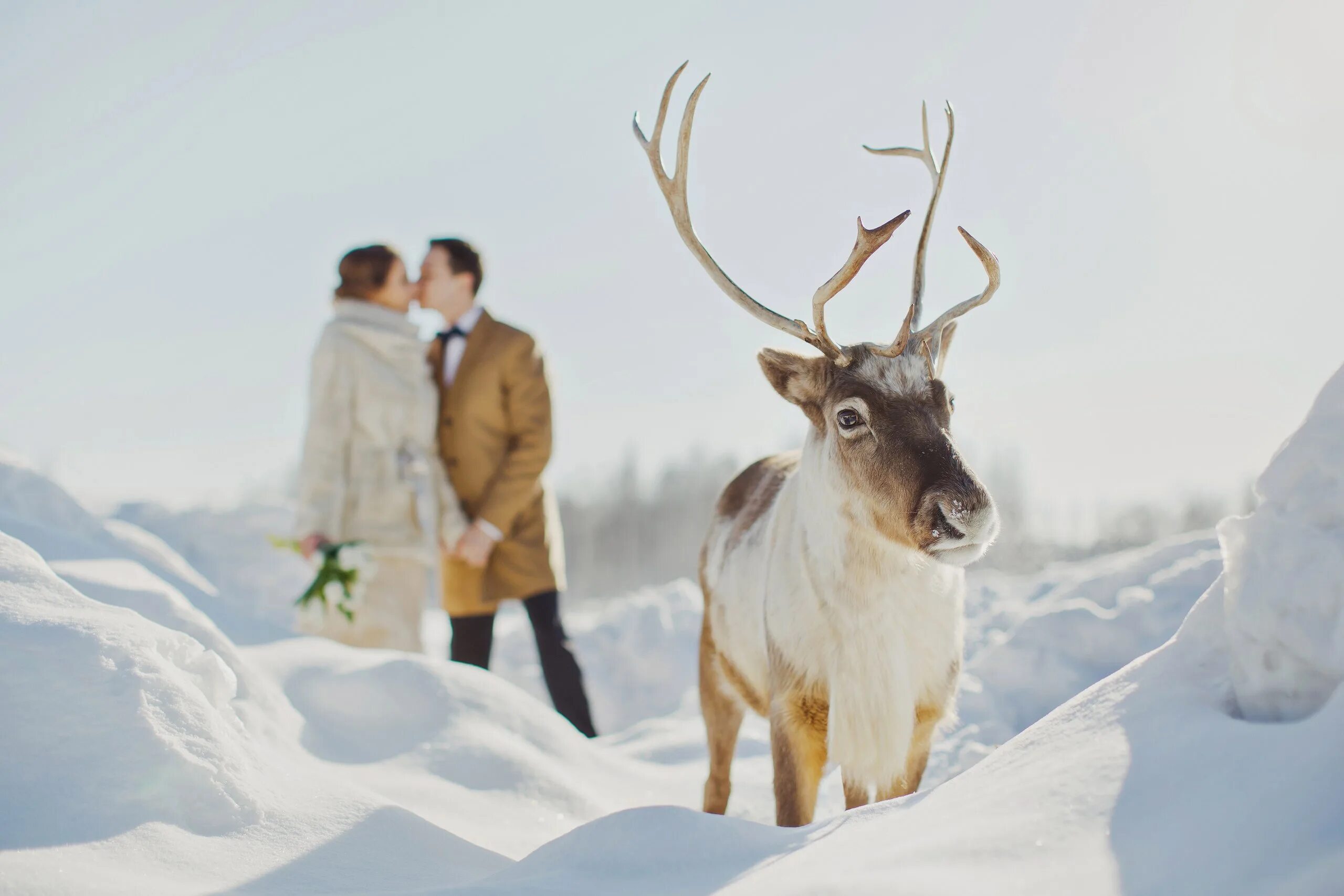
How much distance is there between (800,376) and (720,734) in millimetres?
1523

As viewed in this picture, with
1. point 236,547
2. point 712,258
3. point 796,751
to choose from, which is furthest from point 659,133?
point 236,547

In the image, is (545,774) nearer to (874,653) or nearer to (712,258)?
(874,653)

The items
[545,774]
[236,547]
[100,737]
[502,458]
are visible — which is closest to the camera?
[100,737]

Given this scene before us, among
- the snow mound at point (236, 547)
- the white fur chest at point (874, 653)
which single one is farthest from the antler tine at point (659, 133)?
the snow mound at point (236, 547)

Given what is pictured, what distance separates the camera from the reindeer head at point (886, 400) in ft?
8.92

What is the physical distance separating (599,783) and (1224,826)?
2.81 metres

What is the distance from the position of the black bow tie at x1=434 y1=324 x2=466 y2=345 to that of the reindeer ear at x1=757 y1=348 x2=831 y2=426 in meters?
2.75

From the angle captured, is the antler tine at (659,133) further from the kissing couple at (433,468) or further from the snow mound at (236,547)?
the snow mound at (236,547)

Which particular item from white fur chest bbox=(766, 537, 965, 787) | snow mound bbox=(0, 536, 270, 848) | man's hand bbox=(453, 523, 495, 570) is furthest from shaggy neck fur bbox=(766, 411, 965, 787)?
man's hand bbox=(453, 523, 495, 570)

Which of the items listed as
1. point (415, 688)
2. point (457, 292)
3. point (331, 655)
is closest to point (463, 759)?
point (415, 688)

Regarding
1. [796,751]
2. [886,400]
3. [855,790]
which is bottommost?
[855,790]

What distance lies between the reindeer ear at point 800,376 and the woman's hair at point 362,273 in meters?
2.89

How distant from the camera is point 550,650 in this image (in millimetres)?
5387

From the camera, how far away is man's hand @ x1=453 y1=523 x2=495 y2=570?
522 cm
